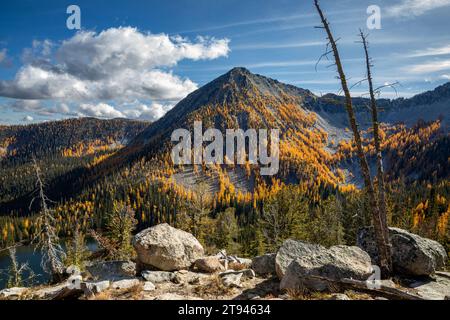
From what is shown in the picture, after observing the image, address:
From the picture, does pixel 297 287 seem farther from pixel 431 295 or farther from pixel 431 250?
pixel 431 250

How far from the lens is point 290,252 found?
15617 mm

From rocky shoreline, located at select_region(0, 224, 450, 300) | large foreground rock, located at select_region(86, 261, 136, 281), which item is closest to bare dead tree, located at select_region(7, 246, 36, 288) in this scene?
large foreground rock, located at select_region(86, 261, 136, 281)

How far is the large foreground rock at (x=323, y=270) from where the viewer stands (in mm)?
13031

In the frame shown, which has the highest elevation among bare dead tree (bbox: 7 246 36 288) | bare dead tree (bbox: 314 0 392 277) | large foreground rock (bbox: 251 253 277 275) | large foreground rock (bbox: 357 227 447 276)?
bare dead tree (bbox: 314 0 392 277)

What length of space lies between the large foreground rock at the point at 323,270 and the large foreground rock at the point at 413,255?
3.20 m

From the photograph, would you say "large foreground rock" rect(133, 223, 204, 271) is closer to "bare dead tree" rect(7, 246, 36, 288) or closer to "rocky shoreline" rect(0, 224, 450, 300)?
"rocky shoreline" rect(0, 224, 450, 300)

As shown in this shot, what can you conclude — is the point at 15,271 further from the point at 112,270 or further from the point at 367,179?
the point at 367,179

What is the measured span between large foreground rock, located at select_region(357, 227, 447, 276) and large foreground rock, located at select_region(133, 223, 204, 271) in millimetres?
10532

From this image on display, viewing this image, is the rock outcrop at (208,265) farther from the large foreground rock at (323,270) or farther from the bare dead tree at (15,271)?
the bare dead tree at (15,271)

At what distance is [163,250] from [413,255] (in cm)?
1324

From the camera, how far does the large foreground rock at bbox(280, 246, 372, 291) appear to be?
13.0 metres
